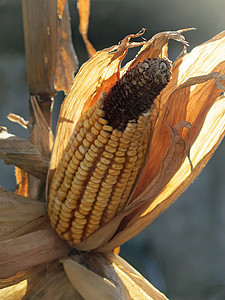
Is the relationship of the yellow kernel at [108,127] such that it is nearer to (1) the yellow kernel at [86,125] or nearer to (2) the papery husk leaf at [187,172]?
(1) the yellow kernel at [86,125]

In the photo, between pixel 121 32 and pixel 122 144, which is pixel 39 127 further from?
pixel 121 32

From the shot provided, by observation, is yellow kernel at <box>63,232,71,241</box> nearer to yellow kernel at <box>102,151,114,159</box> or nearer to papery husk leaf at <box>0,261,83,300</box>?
papery husk leaf at <box>0,261,83,300</box>

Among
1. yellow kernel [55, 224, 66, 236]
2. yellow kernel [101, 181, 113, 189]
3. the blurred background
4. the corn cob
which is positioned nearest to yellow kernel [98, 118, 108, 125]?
the corn cob

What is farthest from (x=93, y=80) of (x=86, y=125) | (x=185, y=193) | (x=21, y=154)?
(x=185, y=193)

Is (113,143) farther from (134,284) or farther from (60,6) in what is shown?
(60,6)

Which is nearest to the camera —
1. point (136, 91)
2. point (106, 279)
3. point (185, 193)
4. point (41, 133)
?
point (136, 91)

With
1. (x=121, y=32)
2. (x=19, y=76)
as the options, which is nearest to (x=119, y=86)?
(x=121, y=32)
